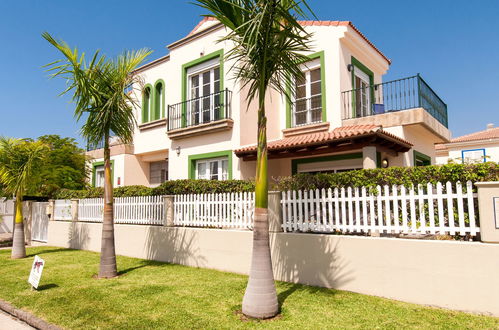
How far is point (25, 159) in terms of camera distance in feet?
34.4

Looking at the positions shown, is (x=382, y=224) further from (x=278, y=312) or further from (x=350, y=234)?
(x=278, y=312)

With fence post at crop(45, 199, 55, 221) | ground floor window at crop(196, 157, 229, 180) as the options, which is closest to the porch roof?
ground floor window at crop(196, 157, 229, 180)

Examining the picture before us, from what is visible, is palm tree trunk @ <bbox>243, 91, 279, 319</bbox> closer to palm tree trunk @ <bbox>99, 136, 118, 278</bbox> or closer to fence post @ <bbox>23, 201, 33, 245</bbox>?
palm tree trunk @ <bbox>99, 136, 118, 278</bbox>

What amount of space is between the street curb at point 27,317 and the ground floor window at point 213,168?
8.10 meters

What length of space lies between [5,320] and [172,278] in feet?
9.84

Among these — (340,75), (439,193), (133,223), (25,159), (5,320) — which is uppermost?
(340,75)

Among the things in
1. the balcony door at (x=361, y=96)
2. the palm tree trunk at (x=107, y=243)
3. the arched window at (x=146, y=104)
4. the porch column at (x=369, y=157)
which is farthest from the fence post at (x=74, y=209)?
the balcony door at (x=361, y=96)

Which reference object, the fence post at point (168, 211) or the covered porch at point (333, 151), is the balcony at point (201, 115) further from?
the fence post at point (168, 211)

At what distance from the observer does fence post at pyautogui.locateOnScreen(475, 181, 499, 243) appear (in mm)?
4699

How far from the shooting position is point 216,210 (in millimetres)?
8227

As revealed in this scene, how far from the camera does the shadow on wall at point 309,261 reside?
6059 mm

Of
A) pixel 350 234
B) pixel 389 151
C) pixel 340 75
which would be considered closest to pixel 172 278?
pixel 350 234

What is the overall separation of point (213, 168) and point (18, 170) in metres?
6.65

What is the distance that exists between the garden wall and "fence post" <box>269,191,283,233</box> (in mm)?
219
